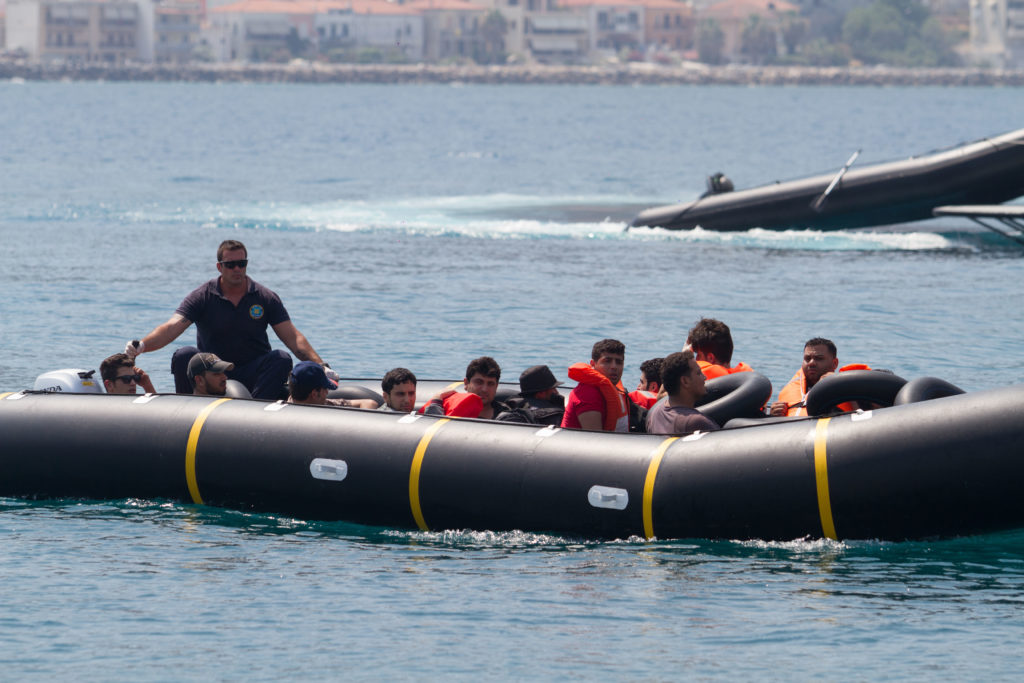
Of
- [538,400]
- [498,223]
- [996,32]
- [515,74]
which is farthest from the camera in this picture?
[996,32]

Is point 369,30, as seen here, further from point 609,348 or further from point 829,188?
point 609,348

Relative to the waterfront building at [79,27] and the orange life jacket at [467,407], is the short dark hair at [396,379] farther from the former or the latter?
the waterfront building at [79,27]

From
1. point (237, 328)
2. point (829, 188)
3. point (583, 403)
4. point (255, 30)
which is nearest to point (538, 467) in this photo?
point (583, 403)

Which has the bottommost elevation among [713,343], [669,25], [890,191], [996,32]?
[713,343]

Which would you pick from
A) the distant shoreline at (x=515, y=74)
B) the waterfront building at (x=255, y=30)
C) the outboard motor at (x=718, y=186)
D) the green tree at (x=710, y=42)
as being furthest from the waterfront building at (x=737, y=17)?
the outboard motor at (x=718, y=186)

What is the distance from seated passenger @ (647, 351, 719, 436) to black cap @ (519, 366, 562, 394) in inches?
39.6

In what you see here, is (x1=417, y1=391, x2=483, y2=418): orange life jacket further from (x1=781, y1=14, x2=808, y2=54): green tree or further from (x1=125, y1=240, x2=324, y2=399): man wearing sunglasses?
(x1=781, y1=14, x2=808, y2=54): green tree

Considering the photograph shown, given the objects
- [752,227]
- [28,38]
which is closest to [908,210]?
[752,227]

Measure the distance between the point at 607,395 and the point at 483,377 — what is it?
2.89ft

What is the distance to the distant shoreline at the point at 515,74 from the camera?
169625mm

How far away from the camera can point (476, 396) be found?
10.1m

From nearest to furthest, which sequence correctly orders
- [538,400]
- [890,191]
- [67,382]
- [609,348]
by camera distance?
[609,348], [538,400], [67,382], [890,191]

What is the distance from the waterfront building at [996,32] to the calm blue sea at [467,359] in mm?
149014

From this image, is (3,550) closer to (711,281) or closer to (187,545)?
(187,545)
